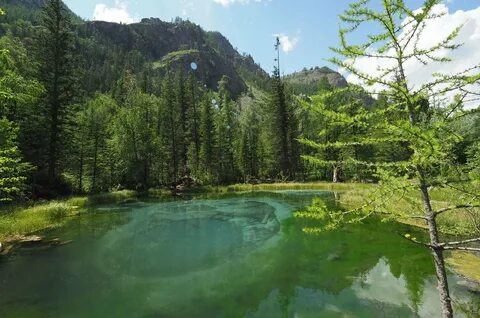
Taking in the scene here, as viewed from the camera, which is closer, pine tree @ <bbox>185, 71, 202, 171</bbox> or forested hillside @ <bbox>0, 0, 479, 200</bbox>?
forested hillside @ <bbox>0, 0, 479, 200</bbox>

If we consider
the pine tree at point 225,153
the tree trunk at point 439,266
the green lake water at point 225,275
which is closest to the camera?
the tree trunk at point 439,266

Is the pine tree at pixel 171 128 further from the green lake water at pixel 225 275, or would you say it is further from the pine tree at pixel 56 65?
the green lake water at pixel 225 275

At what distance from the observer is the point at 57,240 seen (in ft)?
69.1

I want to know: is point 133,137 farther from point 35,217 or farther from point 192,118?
point 35,217

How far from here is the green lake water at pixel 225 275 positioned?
1133cm

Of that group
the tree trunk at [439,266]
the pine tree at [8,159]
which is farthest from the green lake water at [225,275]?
the tree trunk at [439,266]

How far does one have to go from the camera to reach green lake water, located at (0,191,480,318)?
11328 millimetres

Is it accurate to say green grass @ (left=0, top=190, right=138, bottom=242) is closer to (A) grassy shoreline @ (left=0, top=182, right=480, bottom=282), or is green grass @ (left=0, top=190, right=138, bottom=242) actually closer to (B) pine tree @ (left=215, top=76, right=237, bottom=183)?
(A) grassy shoreline @ (left=0, top=182, right=480, bottom=282)

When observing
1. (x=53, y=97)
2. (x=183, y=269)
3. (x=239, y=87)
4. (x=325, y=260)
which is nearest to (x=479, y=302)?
(x=325, y=260)

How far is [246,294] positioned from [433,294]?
248 inches

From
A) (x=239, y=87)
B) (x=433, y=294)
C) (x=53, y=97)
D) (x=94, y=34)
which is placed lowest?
(x=433, y=294)

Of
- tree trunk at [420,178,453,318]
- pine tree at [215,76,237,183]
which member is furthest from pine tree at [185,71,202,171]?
tree trunk at [420,178,453,318]

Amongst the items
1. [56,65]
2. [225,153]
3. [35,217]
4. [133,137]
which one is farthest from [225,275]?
[225,153]

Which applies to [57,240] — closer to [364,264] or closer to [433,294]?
[364,264]
